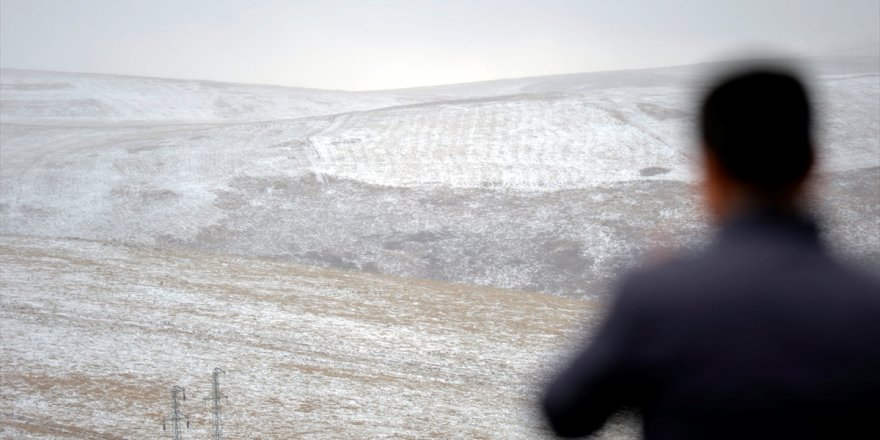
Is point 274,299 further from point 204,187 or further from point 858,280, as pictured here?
point 858,280

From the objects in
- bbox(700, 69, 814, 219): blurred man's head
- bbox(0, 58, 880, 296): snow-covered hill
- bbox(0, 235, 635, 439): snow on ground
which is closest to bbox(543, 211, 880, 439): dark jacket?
bbox(700, 69, 814, 219): blurred man's head

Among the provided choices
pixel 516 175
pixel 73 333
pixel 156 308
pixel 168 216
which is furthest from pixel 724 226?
pixel 516 175

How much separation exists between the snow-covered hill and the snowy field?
0.46 feet

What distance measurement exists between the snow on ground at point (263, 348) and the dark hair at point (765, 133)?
778 cm

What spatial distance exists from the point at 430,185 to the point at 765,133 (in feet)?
→ 112

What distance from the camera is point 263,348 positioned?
57.9ft

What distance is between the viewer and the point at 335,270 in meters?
27.3

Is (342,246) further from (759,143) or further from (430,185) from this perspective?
(759,143)

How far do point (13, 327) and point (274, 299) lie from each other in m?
6.04

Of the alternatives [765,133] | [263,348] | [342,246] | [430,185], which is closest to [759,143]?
[765,133]

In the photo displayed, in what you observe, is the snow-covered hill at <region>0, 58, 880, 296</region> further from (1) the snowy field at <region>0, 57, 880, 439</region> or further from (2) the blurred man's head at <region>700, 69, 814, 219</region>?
(2) the blurred man's head at <region>700, 69, 814, 219</region>

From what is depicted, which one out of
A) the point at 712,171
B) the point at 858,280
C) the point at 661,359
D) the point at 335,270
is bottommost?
the point at 335,270

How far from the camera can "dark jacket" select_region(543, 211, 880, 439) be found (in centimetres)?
244

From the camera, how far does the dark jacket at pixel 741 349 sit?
7.99ft
